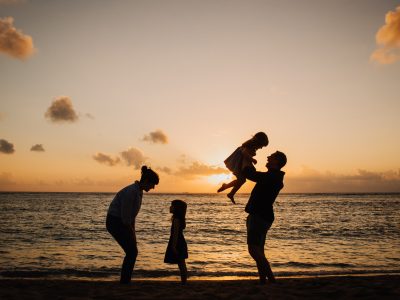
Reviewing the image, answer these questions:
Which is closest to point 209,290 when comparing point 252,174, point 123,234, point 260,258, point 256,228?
point 260,258

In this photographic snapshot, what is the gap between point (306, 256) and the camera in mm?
14719

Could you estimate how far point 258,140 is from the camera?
5.99m

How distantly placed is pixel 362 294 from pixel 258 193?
260 cm

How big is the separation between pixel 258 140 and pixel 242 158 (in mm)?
400

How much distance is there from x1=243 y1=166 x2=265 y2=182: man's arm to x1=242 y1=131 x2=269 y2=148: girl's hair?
0.38 m

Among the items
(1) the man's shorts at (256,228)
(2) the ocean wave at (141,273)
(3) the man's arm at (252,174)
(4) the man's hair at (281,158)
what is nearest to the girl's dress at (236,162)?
(3) the man's arm at (252,174)

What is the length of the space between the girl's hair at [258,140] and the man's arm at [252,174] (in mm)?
379

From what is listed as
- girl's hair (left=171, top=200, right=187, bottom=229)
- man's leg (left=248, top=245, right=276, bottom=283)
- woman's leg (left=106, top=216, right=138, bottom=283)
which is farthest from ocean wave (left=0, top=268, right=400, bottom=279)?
Answer: woman's leg (left=106, top=216, right=138, bottom=283)

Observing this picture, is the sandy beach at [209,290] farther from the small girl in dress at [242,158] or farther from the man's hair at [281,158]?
the man's hair at [281,158]

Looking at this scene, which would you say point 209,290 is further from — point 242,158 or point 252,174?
point 242,158

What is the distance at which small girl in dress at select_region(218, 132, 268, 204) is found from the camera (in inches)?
236

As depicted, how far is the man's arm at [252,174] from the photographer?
5.93 meters

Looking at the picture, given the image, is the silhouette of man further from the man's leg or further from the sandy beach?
the sandy beach

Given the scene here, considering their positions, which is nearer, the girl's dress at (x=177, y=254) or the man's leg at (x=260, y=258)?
the man's leg at (x=260, y=258)
